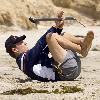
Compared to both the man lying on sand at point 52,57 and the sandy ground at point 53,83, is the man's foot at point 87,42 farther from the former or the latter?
the sandy ground at point 53,83

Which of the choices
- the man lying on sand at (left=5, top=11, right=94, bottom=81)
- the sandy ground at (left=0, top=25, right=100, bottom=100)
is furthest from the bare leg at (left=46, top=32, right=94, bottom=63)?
the sandy ground at (left=0, top=25, right=100, bottom=100)

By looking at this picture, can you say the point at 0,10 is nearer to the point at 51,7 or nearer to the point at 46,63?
the point at 51,7

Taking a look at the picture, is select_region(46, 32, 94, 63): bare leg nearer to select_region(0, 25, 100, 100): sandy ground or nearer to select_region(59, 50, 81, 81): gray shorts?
select_region(59, 50, 81, 81): gray shorts

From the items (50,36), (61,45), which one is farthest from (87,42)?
(50,36)

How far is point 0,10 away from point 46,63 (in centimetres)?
1013

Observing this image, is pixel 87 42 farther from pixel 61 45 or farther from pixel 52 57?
pixel 52 57

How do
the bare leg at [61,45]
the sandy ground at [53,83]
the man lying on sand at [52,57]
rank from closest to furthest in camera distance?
the sandy ground at [53,83], the bare leg at [61,45], the man lying on sand at [52,57]

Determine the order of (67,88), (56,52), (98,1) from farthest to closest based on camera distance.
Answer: (98,1), (56,52), (67,88)

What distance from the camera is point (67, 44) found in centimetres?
645

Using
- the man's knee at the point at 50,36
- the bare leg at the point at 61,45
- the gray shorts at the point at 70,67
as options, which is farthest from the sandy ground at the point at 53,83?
the man's knee at the point at 50,36

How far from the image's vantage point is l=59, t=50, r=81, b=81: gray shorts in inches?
257

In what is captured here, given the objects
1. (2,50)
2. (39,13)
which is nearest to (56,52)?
(2,50)

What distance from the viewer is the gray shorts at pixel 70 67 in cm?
653

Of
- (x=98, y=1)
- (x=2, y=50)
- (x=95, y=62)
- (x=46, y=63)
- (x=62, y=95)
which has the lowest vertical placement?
(x=98, y=1)
